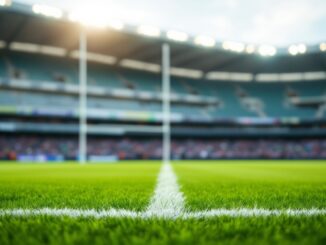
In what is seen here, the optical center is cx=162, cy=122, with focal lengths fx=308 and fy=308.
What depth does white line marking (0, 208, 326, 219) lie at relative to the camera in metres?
1.77

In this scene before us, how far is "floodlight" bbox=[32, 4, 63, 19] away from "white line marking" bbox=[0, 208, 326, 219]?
2334 cm

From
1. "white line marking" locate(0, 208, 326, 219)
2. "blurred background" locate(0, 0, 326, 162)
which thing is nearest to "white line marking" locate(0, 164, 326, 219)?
"white line marking" locate(0, 208, 326, 219)

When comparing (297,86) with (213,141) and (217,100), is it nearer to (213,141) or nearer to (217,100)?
(217,100)

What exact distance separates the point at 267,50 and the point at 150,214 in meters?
31.5

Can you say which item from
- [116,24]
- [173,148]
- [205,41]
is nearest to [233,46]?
[205,41]

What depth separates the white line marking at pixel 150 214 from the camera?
1768mm

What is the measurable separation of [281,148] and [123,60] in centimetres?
1921

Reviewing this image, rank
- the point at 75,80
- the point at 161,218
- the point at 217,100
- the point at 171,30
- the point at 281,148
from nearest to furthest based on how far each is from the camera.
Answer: the point at 161,218, the point at 171,30, the point at 75,80, the point at 281,148, the point at 217,100

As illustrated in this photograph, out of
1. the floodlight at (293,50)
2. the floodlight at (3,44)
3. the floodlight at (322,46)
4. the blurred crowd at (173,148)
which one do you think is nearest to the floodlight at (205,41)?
the floodlight at (293,50)

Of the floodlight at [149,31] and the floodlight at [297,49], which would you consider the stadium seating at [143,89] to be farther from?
the floodlight at [149,31]

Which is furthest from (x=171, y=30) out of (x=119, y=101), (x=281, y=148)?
(x=281, y=148)

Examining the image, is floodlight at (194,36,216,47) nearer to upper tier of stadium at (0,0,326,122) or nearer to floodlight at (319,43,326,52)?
upper tier of stadium at (0,0,326,122)

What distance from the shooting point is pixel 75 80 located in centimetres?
2989

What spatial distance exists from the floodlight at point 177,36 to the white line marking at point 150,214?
2641 centimetres
